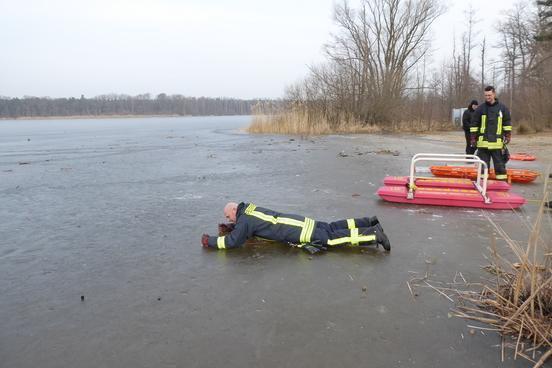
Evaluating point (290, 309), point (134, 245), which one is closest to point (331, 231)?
point (290, 309)

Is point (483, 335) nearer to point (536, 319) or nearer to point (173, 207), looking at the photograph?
point (536, 319)

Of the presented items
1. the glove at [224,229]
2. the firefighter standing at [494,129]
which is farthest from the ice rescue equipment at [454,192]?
the glove at [224,229]

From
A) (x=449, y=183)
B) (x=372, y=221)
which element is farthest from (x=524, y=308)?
(x=449, y=183)

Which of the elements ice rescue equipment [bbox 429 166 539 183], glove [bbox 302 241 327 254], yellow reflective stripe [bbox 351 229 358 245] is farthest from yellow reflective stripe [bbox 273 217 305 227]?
ice rescue equipment [bbox 429 166 539 183]

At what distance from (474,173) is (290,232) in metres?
6.39

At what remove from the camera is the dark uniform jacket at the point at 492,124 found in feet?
27.5

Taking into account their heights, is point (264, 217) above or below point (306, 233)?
above

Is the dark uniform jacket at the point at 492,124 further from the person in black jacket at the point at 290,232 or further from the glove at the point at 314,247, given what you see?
the glove at the point at 314,247

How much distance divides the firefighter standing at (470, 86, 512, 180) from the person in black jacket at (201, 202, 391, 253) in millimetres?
4639

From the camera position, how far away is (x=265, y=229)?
16.9ft

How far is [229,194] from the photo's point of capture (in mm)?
8602

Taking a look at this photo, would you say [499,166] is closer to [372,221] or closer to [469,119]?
[469,119]

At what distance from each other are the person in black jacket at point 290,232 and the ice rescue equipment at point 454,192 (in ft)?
8.30

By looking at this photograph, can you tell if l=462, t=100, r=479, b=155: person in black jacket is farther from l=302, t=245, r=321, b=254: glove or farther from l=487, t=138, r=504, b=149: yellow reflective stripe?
l=302, t=245, r=321, b=254: glove
